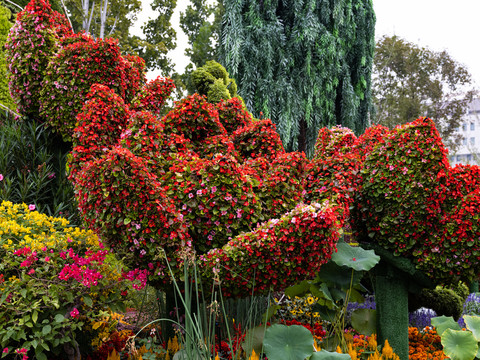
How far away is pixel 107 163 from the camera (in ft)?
9.55

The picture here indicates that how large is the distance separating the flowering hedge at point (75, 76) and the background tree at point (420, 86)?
19.1 m

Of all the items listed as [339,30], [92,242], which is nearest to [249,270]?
[92,242]

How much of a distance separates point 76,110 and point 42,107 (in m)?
0.58

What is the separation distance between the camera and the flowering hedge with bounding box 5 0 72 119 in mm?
5102

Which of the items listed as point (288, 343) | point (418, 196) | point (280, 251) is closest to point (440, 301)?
point (418, 196)

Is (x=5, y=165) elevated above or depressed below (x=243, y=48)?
below

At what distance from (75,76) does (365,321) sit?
4.22 m

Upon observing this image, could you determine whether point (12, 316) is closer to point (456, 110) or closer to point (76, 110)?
point (76, 110)

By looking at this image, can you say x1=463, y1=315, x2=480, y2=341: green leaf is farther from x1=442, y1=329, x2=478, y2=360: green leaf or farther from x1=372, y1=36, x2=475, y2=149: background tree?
x1=372, y1=36, x2=475, y2=149: background tree

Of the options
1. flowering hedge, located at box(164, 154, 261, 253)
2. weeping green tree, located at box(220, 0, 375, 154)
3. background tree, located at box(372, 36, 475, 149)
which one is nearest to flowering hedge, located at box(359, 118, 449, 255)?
flowering hedge, located at box(164, 154, 261, 253)

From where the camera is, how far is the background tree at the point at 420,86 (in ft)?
71.6

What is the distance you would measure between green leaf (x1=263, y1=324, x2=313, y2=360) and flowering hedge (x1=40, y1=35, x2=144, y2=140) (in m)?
3.36

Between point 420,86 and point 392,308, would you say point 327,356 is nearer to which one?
point 392,308

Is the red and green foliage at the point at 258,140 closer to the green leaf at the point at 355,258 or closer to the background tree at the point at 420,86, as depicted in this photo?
the green leaf at the point at 355,258
